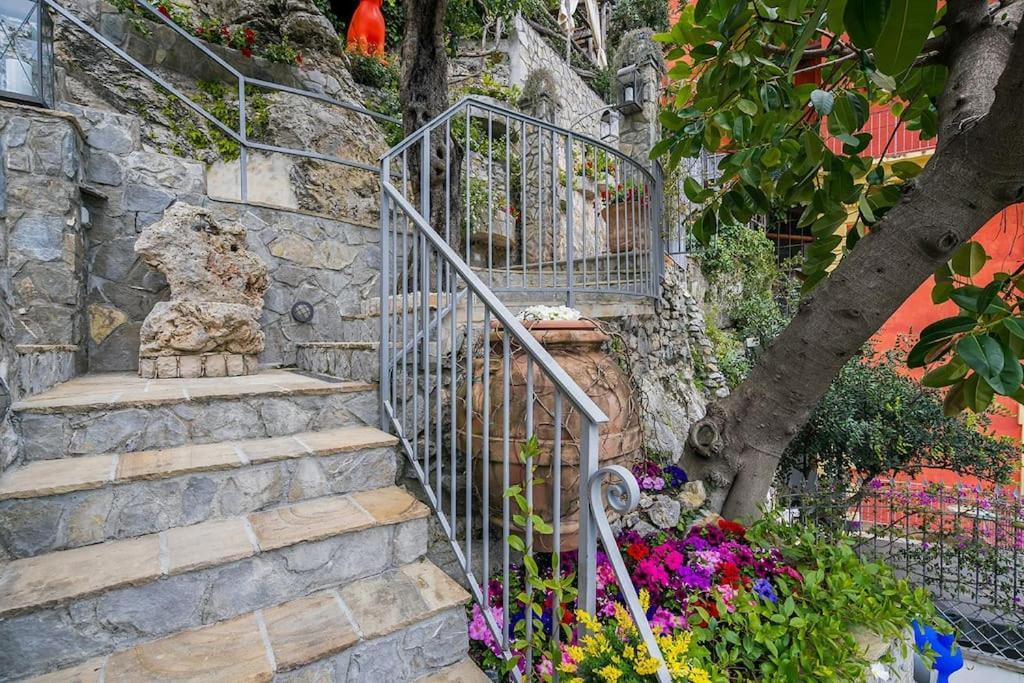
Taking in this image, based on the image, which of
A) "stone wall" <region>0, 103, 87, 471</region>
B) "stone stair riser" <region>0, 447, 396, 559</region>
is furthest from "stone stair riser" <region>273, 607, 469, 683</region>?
"stone wall" <region>0, 103, 87, 471</region>

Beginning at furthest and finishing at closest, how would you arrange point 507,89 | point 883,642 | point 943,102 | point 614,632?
point 507,89
point 943,102
point 883,642
point 614,632

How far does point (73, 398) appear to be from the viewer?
1555mm

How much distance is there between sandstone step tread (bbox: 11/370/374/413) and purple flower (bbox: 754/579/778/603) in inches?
63.5

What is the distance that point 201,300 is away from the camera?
2389 mm

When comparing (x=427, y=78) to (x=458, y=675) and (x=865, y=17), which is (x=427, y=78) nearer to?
(x=865, y=17)

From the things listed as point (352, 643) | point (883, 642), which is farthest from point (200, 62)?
point (883, 642)

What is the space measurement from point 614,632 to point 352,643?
644 millimetres

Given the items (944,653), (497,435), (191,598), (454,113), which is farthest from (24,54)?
(944,653)

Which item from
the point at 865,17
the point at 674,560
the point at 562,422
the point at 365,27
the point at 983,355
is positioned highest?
the point at 365,27

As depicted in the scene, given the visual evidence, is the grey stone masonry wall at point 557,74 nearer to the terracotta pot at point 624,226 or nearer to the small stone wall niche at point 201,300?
the terracotta pot at point 624,226

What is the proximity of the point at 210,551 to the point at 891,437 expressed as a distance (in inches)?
166

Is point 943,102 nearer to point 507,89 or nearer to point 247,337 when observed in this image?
point 247,337

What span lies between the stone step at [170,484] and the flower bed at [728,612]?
72cm

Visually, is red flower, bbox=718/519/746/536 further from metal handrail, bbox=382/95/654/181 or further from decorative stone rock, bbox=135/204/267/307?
decorative stone rock, bbox=135/204/267/307
